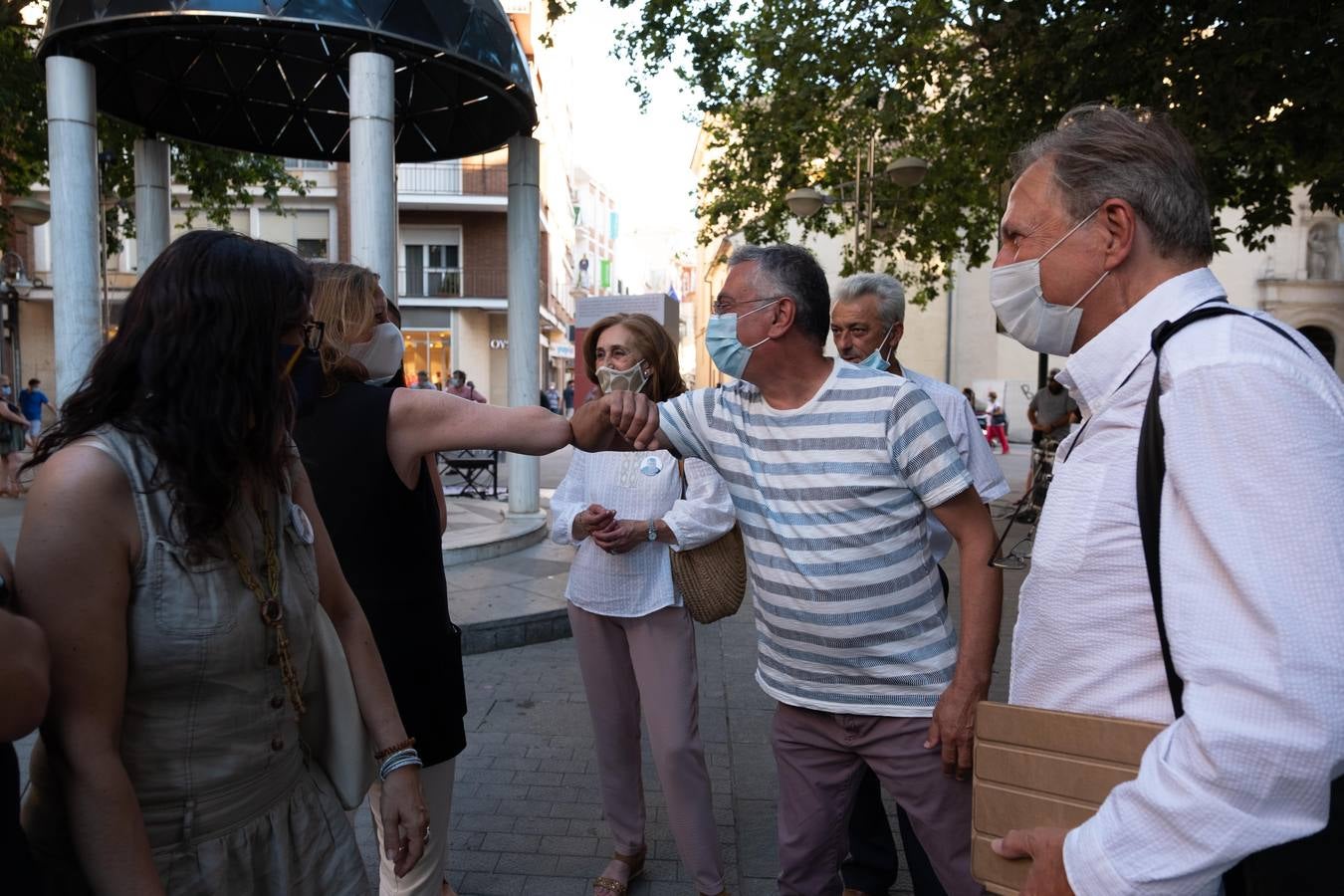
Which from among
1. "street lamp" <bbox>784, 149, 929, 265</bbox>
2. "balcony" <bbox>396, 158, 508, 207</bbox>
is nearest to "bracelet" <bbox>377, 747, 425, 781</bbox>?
"street lamp" <bbox>784, 149, 929, 265</bbox>

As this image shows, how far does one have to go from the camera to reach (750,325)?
2500mm

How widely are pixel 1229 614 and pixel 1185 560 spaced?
0.27ft

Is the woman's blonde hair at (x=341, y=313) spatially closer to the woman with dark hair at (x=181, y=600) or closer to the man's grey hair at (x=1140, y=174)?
the woman with dark hair at (x=181, y=600)

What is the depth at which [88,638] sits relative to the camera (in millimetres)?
1331

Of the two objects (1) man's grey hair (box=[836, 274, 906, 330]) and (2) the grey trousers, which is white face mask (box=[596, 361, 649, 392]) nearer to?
(2) the grey trousers

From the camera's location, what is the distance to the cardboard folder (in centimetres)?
126

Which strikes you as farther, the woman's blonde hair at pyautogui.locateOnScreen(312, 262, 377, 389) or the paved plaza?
the paved plaza

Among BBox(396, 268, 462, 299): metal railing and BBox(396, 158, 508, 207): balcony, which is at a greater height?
BBox(396, 158, 508, 207): balcony

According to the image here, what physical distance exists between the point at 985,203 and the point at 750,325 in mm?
14545

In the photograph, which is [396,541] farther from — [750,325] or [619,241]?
[619,241]

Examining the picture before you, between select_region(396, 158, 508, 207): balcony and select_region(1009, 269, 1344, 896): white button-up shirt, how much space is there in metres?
30.4

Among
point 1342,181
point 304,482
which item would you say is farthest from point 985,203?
point 304,482

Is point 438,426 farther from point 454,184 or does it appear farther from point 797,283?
point 454,184

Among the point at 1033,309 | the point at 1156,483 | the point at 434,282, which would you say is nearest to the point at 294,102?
the point at 1033,309
